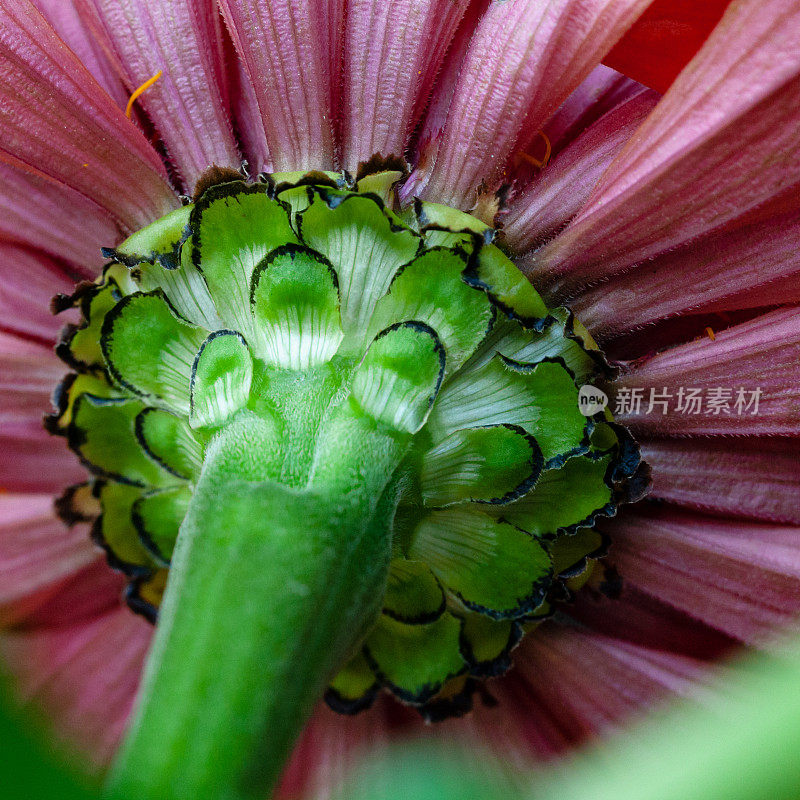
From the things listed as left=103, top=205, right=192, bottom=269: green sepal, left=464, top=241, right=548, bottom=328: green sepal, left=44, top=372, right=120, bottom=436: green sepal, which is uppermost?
left=464, top=241, right=548, bottom=328: green sepal

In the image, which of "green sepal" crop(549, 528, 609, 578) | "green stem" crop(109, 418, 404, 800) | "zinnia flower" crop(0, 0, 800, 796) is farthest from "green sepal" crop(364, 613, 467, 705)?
"green stem" crop(109, 418, 404, 800)

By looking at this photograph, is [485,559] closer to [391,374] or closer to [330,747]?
[391,374]

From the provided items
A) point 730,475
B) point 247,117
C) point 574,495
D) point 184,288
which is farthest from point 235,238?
point 730,475

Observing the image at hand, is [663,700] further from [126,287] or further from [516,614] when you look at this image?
[126,287]

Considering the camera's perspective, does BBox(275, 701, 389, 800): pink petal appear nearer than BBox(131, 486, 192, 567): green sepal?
No

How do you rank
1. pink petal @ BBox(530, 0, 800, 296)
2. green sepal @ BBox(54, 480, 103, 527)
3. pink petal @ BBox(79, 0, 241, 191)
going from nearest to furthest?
pink petal @ BBox(530, 0, 800, 296) < pink petal @ BBox(79, 0, 241, 191) < green sepal @ BBox(54, 480, 103, 527)

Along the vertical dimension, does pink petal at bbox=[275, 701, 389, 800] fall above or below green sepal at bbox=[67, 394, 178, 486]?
below

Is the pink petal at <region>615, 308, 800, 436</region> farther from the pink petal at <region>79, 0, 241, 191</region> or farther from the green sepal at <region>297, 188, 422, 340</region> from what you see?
the pink petal at <region>79, 0, 241, 191</region>

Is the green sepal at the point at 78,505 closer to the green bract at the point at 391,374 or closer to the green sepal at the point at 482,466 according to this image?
the green bract at the point at 391,374
